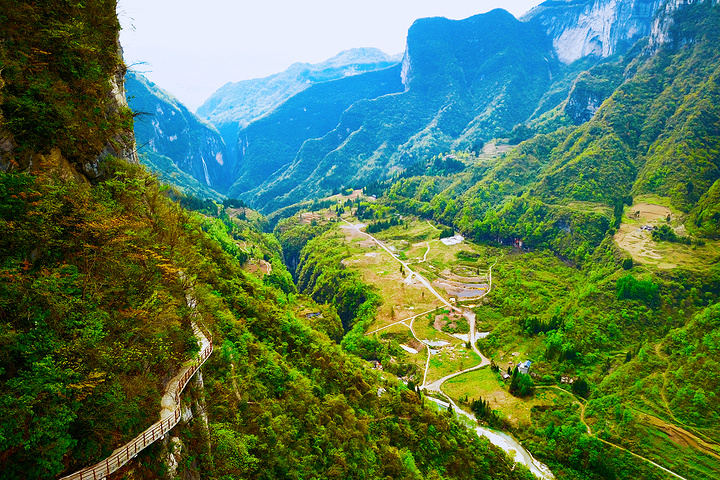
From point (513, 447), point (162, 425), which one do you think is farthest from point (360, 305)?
point (162, 425)

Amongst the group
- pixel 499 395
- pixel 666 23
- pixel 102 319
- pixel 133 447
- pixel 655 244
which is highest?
pixel 666 23

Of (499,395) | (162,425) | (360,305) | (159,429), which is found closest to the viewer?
(159,429)

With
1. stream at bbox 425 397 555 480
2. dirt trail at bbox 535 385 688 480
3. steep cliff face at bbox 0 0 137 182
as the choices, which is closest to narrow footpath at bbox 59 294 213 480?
steep cliff face at bbox 0 0 137 182

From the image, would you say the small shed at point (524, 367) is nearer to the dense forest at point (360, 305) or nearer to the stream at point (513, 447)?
the dense forest at point (360, 305)

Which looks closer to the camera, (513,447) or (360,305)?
(513,447)

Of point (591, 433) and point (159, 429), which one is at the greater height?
point (159, 429)

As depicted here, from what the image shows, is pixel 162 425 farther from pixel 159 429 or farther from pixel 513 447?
pixel 513 447
